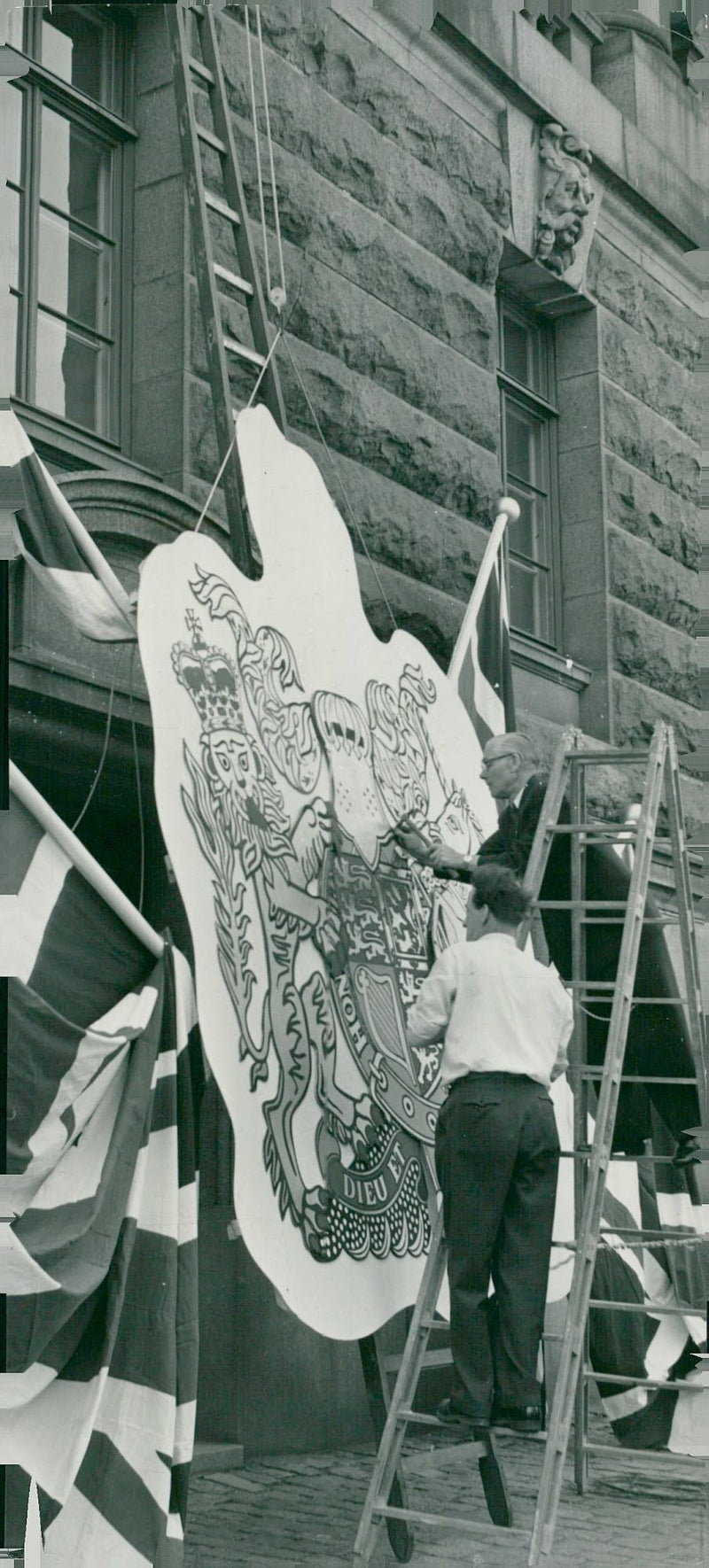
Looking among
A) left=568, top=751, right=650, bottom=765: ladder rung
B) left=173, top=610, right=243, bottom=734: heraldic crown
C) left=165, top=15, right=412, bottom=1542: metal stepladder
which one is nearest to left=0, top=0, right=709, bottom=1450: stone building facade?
left=165, top=15, right=412, bottom=1542: metal stepladder

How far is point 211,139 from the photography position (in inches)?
256

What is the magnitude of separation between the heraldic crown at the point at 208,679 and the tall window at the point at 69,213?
4.69ft

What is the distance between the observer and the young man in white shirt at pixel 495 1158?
17.1 ft

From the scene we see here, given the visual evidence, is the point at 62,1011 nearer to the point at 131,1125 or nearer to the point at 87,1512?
the point at 131,1125

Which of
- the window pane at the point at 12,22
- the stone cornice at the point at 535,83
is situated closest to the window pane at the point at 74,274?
the window pane at the point at 12,22

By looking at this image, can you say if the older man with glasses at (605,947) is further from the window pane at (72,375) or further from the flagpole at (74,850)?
the window pane at (72,375)

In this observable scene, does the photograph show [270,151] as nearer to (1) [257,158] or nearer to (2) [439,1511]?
(1) [257,158]

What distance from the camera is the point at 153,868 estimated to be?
6125 mm

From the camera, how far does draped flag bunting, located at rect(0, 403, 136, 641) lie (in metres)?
4.82

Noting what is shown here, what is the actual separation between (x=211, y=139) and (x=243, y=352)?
78 centimetres

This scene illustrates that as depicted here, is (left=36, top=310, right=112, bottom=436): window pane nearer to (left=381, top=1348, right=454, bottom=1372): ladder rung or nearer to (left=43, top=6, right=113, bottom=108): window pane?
(left=43, top=6, right=113, bottom=108): window pane

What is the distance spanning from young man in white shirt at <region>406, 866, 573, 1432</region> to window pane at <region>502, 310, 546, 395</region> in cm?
480

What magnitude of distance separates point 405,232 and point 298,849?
3.80 meters

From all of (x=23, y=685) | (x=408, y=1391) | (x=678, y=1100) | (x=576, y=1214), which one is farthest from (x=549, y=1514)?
(x=23, y=685)
